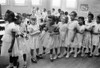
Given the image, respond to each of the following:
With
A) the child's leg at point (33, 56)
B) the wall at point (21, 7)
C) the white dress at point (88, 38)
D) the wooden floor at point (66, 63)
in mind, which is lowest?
the wooden floor at point (66, 63)

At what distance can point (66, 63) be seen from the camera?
4.11 m

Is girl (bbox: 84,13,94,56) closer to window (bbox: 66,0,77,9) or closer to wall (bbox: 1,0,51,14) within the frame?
window (bbox: 66,0,77,9)

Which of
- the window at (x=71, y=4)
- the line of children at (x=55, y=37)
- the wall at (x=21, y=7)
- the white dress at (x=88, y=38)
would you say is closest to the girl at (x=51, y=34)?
the line of children at (x=55, y=37)

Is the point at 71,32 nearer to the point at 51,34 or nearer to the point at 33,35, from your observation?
the point at 51,34

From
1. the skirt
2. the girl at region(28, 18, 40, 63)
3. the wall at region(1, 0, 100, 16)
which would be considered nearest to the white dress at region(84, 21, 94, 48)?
the girl at region(28, 18, 40, 63)

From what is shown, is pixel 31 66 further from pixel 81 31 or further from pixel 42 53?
pixel 81 31

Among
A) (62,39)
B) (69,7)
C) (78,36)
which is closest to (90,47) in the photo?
(78,36)

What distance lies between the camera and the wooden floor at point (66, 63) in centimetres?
389

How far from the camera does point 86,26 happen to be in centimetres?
460

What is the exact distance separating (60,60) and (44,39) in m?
0.71

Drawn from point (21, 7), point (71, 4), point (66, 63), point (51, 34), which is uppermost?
point (71, 4)

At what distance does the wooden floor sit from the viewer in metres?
3.89

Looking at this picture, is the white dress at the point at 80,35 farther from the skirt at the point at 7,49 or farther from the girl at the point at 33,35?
the skirt at the point at 7,49

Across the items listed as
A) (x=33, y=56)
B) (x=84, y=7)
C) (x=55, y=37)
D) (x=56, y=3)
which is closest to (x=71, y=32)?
(x=55, y=37)
